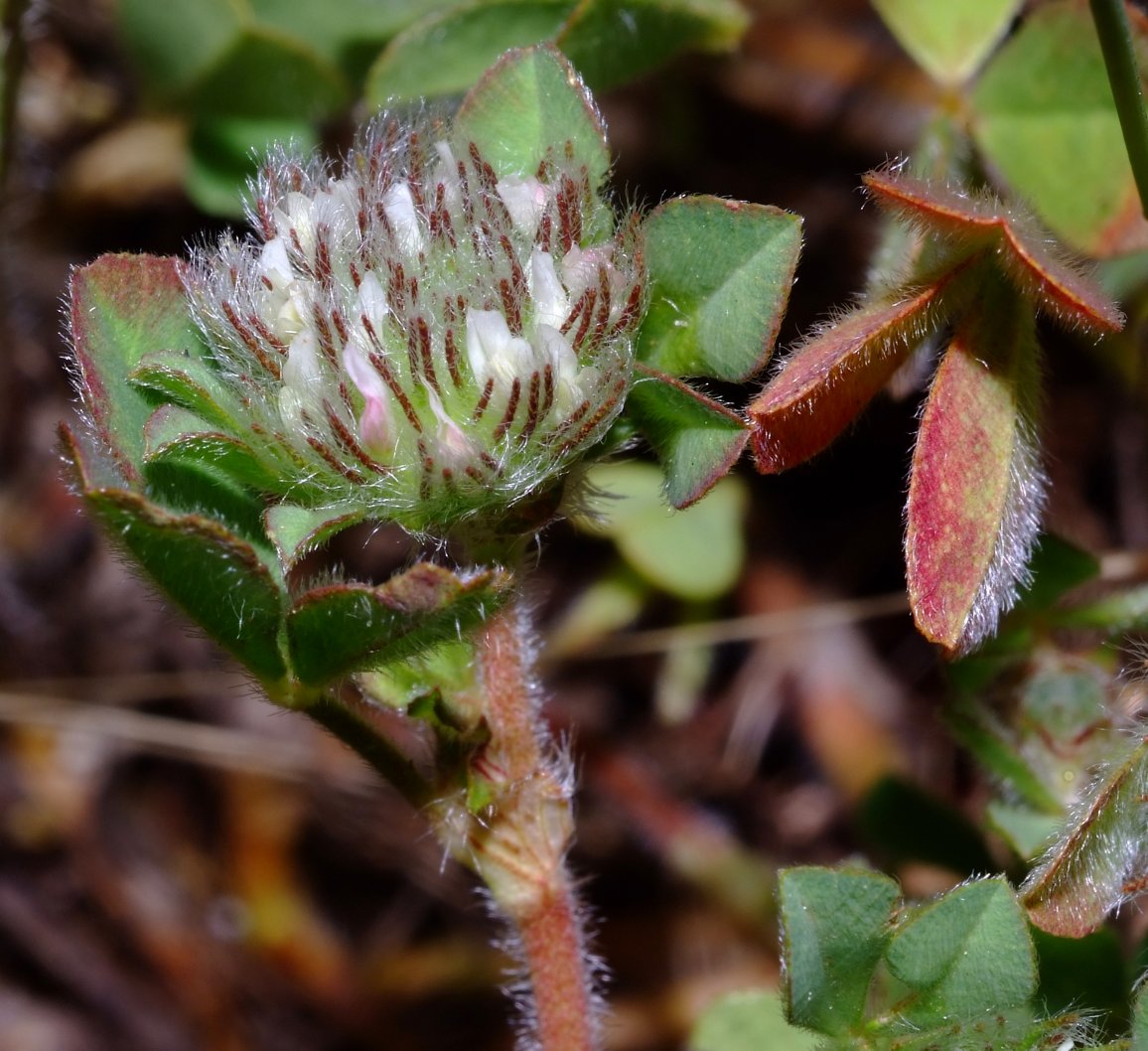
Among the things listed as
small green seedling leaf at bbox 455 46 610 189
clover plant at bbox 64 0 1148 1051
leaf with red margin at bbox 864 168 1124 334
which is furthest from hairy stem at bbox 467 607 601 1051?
leaf with red margin at bbox 864 168 1124 334

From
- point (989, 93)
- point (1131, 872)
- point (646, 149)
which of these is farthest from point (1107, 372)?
point (1131, 872)

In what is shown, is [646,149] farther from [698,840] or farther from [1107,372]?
[698,840]

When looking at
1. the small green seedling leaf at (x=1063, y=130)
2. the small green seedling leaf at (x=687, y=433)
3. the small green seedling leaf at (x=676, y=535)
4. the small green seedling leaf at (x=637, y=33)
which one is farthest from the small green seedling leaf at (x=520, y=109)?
the small green seedling leaf at (x=676, y=535)

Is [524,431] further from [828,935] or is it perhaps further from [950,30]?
[950,30]

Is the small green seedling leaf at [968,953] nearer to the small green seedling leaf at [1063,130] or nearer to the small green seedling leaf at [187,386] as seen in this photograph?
the small green seedling leaf at [187,386]

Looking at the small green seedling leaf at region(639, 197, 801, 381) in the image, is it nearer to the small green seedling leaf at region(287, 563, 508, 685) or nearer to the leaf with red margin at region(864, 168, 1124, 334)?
the leaf with red margin at region(864, 168, 1124, 334)

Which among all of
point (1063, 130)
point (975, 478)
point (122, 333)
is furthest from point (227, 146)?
point (975, 478)
